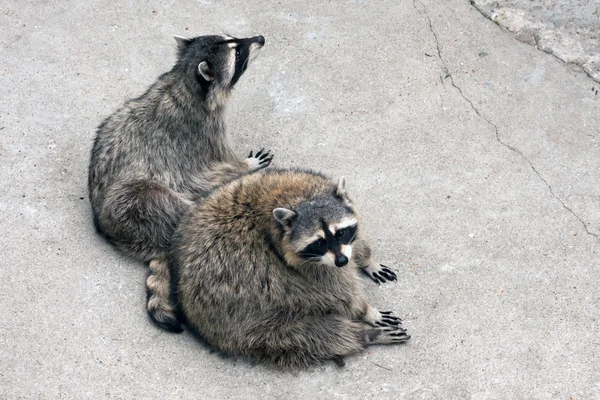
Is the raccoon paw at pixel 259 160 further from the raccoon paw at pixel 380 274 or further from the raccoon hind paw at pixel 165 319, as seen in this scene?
the raccoon hind paw at pixel 165 319

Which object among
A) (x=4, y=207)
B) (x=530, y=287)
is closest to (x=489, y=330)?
(x=530, y=287)

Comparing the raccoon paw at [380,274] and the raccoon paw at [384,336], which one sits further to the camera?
the raccoon paw at [380,274]

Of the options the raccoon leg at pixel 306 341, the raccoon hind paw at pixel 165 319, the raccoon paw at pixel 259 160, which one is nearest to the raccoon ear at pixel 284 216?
the raccoon leg at pixel 306 341

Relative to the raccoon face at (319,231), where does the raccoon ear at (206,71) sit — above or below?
above

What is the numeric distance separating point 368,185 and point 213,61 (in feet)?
4.03

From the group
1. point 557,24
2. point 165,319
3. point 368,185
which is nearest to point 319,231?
point 165,319

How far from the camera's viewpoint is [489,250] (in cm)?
415

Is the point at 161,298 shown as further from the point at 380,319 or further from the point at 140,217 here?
the point at 380,319

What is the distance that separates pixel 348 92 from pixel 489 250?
5.33 feet

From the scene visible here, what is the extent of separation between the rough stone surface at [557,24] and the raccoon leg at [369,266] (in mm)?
2226

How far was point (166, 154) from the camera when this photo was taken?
4.38 meters

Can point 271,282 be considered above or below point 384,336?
above

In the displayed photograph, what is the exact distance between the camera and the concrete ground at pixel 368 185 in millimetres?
3648

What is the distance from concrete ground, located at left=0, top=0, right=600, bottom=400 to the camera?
3.65m
